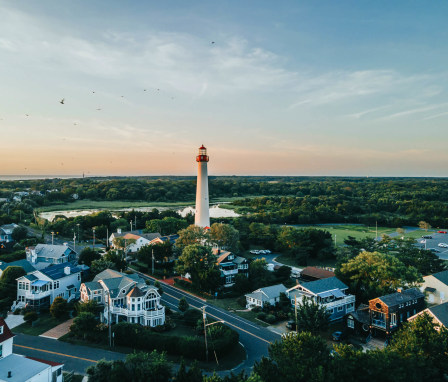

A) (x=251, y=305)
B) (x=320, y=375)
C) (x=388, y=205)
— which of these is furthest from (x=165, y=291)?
(x=388, y=205)

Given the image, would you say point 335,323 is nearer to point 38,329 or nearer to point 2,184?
point 38,329

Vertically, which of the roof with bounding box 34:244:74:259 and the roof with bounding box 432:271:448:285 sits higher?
the roof with bounding box 34:244:74:259

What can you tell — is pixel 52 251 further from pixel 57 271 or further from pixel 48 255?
pixel 57 271

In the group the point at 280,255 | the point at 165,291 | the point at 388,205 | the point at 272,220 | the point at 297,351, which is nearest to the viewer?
the point at 297,351

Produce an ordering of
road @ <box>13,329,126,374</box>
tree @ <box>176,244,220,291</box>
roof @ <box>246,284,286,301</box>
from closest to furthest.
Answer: road @ <box>13,329,126,374</box>, roof @ <box>246,284,286,301</box>, tree @ <box>176,244,220,291</box>

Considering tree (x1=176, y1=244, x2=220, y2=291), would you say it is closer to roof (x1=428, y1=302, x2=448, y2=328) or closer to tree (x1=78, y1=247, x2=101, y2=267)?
tree (x1=78, y1=247, x2=101, y2=267)

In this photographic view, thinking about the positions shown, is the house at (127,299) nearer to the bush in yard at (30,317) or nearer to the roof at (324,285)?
the bush in yard at (30,317)

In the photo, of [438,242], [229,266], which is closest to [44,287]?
[229,266]

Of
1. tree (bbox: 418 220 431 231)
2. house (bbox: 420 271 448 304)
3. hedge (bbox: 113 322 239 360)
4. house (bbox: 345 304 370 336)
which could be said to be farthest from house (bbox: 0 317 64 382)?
tree (bbox: 418 220 431 231)
